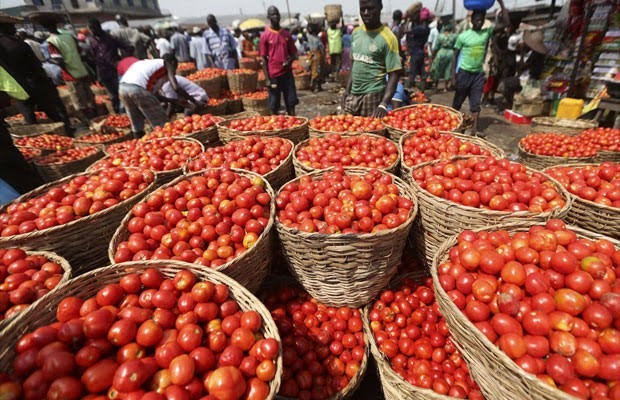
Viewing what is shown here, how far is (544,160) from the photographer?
5000 mm

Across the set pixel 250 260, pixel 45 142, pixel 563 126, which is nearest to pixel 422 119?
pixel 250 260

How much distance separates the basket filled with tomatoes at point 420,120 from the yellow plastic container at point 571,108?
190 inches

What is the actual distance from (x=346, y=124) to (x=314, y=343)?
3.24 m

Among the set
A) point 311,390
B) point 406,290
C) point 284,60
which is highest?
point 284,60

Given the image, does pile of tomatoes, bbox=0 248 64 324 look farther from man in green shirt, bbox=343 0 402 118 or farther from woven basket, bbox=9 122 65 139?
woven basket, bbox=9 122 65 139

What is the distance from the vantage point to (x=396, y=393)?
228 cm

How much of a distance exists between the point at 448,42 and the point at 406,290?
13.6m

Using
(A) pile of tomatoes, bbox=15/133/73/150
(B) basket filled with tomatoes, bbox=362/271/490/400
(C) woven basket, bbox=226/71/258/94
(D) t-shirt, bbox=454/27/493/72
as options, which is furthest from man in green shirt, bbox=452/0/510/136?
(A) pile of tomatoes, bbox=15/133/73/150

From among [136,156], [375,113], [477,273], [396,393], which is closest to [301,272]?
[396,393]

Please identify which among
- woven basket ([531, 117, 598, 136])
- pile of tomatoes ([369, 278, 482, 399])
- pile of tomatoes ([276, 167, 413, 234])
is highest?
pile of tomatoes ([276, 167, 413, 234])

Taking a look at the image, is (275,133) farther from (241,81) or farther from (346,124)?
(241,81)

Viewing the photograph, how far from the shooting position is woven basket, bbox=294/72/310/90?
50.9 feet

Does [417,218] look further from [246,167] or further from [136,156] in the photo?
[136,156]

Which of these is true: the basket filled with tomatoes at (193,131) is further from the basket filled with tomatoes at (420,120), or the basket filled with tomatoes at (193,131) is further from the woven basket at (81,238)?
the basket filled with tomatoes at (420,120)
